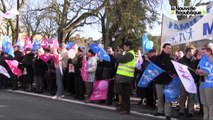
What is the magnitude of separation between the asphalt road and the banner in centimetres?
209

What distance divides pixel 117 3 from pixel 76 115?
18.0 meters

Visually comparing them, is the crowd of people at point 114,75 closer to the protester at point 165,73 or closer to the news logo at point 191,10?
the protester at point 165,73

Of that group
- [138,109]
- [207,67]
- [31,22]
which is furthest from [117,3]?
[31,22]

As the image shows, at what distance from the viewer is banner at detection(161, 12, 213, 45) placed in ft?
29.1

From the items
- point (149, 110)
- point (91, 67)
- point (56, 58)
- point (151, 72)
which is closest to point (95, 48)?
point (91, 67)

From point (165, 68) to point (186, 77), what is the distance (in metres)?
0.77

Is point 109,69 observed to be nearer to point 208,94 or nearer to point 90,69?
point 90,69

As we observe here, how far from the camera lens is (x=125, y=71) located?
33.0ft

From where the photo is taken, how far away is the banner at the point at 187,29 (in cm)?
886

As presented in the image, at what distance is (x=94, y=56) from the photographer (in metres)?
12.2

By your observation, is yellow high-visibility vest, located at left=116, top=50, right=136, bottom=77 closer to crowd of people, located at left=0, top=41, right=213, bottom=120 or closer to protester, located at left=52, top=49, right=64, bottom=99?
crowd of people, located at left=0, top=41, right=213, bottom=120

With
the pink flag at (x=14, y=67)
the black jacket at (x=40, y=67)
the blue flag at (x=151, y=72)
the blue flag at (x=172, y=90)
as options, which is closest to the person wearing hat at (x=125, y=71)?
the blue flag at (x=151, y=72)

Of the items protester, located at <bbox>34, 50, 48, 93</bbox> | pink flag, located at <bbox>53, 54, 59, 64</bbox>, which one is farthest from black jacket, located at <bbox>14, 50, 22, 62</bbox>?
pink flag, located at <bbox>53, 54, 59, 64</bbox>

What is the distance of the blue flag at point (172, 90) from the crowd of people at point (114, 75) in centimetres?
12
